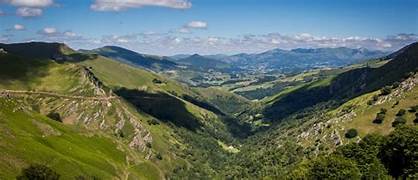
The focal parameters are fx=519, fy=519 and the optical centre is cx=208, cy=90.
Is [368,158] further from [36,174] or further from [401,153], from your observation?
[36,174]

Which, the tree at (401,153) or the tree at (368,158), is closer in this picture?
the tree at (368,158)

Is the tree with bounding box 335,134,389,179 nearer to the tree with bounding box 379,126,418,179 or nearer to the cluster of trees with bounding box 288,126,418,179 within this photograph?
the cluster of trees with bounding box 288,126,418,179

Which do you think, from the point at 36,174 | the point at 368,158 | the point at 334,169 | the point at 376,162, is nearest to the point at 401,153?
the point at 376,162

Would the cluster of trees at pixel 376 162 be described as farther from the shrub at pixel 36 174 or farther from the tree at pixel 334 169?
the shrub at pixel 36 174

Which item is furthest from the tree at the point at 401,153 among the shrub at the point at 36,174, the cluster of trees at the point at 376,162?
the shrub at the point at 36,174

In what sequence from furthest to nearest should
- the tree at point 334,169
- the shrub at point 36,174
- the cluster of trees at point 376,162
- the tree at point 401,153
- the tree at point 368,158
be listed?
the shrub at point 36,174
the tree at point 401,153
the tree at point 368,158
the cluster of trees at point 376,162
the tree at point 334,169

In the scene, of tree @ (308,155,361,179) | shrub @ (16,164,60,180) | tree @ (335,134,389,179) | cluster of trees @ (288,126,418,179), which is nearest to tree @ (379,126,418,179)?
cluster of trees @ (288,126,418,179)

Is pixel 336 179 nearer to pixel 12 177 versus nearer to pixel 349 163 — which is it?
pixel 349 163
